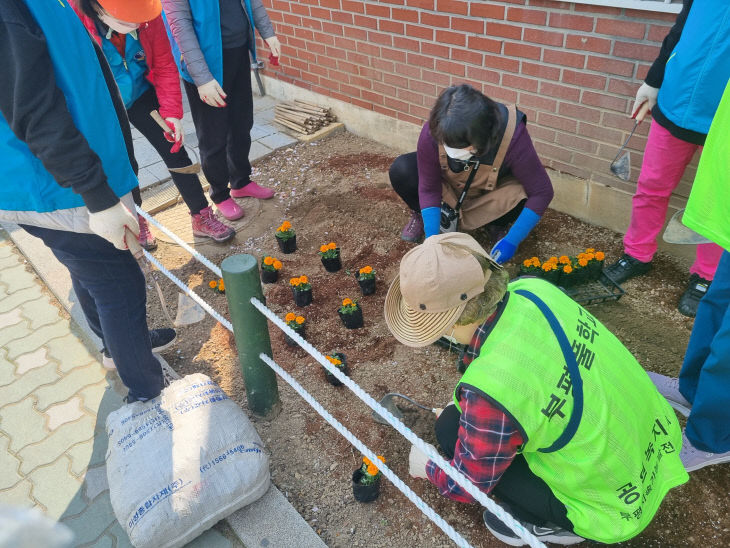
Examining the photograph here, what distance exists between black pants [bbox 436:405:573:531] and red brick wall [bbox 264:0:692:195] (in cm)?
229

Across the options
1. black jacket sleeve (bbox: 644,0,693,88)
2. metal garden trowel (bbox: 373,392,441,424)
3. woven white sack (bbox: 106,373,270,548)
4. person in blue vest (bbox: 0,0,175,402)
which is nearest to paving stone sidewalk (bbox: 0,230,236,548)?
woven white sack (bbox: 106,373,270,548)

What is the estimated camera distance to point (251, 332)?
Answer: 2.27 meters

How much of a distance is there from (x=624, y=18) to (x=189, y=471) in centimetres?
326

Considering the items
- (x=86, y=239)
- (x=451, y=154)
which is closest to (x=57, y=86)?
(x=86, y=239)

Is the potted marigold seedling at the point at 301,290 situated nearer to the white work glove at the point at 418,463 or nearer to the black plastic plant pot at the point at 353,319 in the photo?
the black plastic plant pot at the point at 353,319

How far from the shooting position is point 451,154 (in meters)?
2.58

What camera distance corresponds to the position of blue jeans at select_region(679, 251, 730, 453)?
1.96m

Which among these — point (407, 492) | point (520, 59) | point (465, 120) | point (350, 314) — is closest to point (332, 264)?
point (350, 314)

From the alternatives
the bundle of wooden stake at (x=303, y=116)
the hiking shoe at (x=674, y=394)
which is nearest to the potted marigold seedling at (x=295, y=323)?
the hiking shoe at (x=674, y=394)

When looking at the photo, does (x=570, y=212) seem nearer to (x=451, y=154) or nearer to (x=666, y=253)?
(x=666, y=253)

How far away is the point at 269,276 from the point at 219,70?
1.39m

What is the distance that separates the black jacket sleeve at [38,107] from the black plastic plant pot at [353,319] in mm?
1601

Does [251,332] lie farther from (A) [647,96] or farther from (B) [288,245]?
(A) [647,96]

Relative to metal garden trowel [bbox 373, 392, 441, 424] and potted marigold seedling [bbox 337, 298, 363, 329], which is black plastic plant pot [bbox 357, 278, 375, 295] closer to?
potted marigold seedling [bbox 337, 298, 363, 329]
